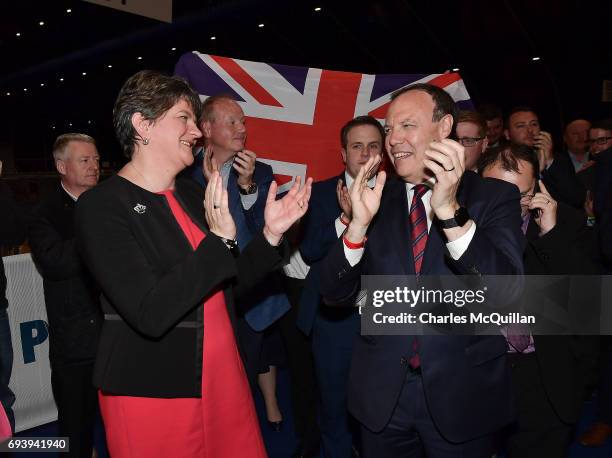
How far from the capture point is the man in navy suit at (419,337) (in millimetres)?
1701

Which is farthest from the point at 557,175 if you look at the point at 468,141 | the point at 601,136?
the point at 601,136

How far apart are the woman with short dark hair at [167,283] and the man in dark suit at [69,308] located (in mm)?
1165

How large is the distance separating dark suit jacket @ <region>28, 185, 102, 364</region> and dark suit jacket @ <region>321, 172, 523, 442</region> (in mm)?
1447

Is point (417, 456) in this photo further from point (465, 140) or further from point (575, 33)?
point (575, 33)

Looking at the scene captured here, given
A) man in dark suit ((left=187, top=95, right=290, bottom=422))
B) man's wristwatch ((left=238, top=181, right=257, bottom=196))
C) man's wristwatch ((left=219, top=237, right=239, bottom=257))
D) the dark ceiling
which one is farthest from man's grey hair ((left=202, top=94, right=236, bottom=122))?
the dark ceiling

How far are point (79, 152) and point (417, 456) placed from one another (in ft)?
7.10

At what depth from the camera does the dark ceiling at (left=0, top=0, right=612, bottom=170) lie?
9.43 metres

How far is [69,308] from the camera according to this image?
2719mm

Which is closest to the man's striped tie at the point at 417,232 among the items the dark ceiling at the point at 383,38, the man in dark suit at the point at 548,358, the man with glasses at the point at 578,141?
the man in dark suit at the point at 548,358

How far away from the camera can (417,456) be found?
1.87 metres

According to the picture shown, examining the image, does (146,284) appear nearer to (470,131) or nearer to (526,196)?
(526,196)

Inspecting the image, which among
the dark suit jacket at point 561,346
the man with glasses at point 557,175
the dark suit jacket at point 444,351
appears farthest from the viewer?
the man with glasses at point 557,175

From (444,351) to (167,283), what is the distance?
85 centimetres

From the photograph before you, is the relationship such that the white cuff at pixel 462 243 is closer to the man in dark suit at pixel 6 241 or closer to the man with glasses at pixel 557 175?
the man with glasses at pixel 557 175
